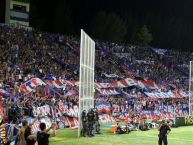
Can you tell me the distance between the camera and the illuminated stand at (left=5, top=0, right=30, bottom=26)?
5703 centimetres

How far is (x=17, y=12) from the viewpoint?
2282 inches

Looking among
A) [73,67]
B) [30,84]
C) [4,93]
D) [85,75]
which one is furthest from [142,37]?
[85,75]

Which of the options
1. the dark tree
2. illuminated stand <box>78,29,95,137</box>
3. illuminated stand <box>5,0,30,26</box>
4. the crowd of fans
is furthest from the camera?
the dark tree

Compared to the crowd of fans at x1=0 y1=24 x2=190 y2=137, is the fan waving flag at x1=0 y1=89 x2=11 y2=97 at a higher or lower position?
lower

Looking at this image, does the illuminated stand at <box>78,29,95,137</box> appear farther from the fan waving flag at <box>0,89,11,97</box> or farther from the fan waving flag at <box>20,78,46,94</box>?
the fan waving flag at <box>20,78,46,94</box>

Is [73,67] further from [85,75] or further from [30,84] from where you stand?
[85,75]

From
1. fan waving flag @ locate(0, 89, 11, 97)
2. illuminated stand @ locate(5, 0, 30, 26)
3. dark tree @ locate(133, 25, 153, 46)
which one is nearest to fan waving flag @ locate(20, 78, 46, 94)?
fan waving flag @ locate(0, 89, 11, 97)

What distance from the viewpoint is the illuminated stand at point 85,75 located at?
3089 cm

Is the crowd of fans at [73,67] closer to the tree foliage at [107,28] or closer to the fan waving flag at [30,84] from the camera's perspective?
the fan waving flag at [30,84]

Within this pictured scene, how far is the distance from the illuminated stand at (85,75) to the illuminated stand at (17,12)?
80.7 ft

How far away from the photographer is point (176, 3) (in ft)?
310

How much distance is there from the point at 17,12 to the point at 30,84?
62.4 ft

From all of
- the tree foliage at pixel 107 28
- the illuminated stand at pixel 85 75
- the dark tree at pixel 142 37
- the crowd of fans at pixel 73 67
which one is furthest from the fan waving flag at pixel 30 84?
the dark tree at pixel 142 37

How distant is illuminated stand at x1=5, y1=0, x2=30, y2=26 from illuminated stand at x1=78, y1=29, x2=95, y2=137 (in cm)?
2460
